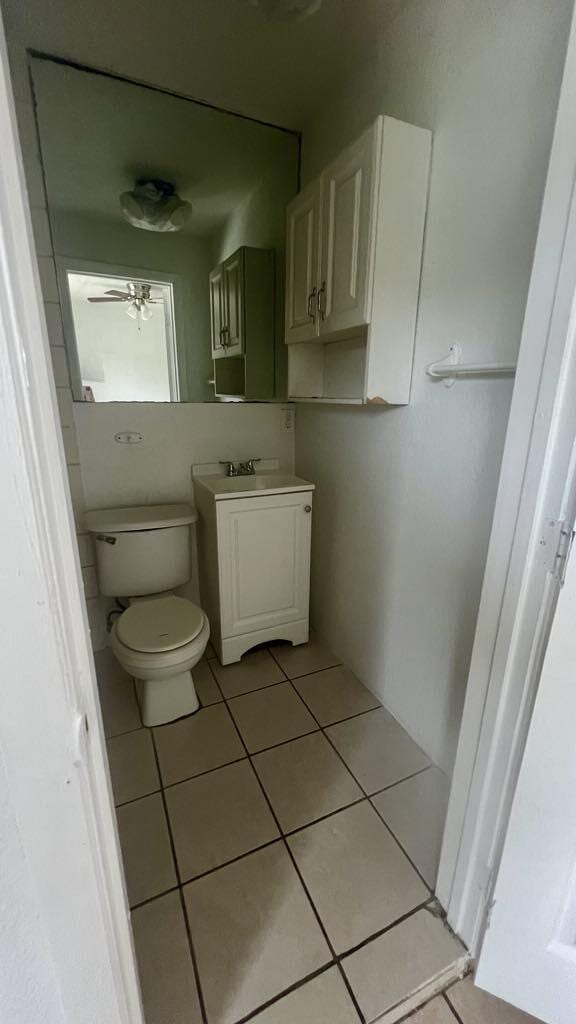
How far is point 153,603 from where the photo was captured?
171cm

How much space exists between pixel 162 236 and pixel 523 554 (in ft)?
6.03

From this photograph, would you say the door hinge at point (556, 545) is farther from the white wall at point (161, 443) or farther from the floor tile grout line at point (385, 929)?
the white wall at point (161, 443)

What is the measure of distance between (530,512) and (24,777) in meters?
0.79

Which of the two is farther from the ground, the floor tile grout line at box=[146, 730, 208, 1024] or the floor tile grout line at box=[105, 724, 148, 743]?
the floor tile grout line at box=[105, 724, 148, 743]

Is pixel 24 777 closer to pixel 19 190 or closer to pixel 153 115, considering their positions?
pixel 19 190

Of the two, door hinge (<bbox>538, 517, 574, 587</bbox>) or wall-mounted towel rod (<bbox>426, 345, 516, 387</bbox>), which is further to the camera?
wall-mounted towel rod (<bbox>426, 345, 516, 387</bbox>)

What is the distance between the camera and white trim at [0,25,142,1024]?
1.12 ft

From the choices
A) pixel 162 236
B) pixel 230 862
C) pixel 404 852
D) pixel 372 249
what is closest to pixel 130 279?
pixel 162 236

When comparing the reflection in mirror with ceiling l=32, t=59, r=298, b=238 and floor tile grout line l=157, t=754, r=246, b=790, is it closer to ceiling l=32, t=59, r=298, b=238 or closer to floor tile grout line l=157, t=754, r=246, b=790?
ceiling l=32, t=59, r=298, b=238

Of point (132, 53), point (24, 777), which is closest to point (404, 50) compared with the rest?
point (132, 53)

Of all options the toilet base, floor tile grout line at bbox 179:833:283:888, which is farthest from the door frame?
the toilet base

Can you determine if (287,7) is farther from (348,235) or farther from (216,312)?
(216,312)

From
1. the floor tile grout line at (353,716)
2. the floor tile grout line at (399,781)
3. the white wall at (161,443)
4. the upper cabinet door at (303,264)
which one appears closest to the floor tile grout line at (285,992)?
the floor tile grout line at (399,781)

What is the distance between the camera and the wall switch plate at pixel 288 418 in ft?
6.88
